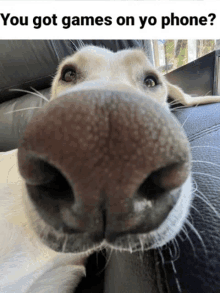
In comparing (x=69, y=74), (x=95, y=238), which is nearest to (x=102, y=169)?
(x=95, y=238)

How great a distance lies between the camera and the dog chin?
309mm

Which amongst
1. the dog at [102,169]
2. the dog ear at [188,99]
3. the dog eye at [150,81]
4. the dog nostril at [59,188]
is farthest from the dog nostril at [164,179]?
the dog ear at [188,99]

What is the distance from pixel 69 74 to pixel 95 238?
0.83 metres

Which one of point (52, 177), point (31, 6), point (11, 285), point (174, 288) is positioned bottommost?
point (11, 285)

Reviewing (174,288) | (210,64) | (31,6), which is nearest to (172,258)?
(174,288)

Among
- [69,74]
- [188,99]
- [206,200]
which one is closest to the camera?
[206,200]

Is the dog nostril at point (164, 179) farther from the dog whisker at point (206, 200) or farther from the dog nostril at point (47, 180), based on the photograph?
the dog whisker at point (206, 200)

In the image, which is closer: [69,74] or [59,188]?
[59,188]

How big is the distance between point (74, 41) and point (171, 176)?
1577 millimetres

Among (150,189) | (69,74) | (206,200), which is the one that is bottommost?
(206,200)

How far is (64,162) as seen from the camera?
9.3 inches

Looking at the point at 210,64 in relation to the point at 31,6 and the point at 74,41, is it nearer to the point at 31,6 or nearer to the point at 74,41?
the point at 74,41

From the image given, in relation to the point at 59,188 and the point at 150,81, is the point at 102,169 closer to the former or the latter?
the point at 59,188

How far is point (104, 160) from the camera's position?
0.23m
